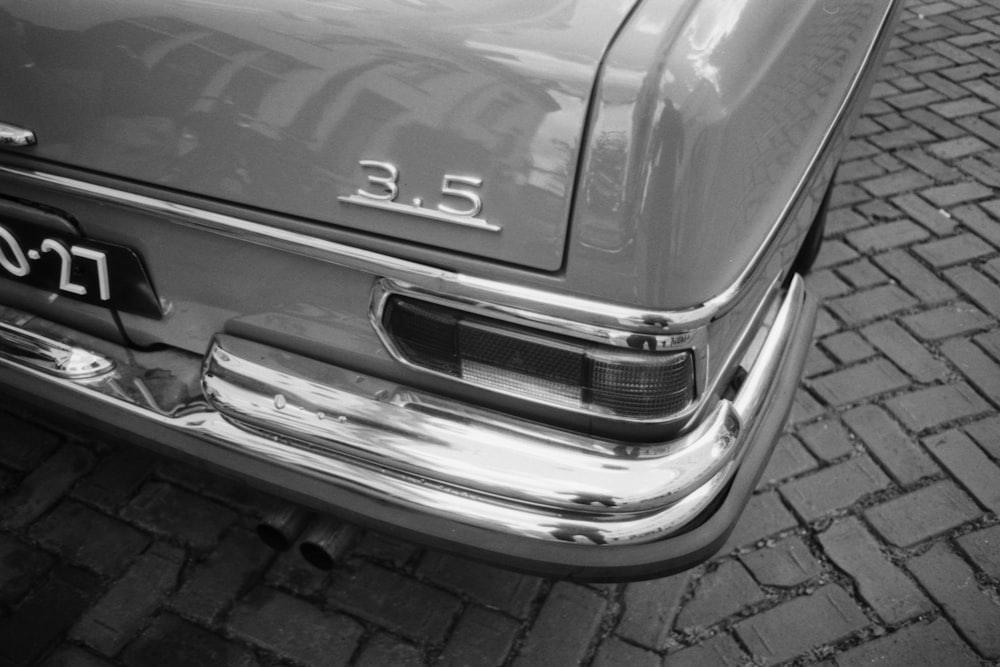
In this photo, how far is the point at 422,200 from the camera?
4.14 ft

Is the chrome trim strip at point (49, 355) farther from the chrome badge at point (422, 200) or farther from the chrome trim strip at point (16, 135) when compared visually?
the chrome badge at point (422, 200)

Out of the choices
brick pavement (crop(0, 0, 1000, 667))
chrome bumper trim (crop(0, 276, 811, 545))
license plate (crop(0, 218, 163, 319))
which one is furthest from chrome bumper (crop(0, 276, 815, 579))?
brick pavement (crop(0, 0, 1000, 667))

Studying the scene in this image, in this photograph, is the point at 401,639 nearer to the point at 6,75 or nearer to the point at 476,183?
the point at 476,183

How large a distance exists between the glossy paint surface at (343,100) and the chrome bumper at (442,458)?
321 mm

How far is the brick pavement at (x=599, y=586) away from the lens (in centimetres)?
194

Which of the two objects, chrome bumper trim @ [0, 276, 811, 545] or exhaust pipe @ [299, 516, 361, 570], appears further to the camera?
exhaust pipe @ [299, 516, 361, 570]

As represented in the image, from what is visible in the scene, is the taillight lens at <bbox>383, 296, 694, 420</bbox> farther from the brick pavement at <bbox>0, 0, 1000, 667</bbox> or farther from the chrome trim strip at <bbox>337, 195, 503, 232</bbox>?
the brick pavement at <bbox>0, 0, 1000, 667</bbox>

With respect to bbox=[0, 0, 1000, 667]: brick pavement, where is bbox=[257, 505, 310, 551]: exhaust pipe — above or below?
above

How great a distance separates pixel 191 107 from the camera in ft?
4.52

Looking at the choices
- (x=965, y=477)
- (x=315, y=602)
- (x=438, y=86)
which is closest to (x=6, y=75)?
(x=438, y=86)

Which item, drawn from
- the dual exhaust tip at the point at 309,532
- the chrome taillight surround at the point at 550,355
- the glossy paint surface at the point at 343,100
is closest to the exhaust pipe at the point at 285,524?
the dual exhaust tip at the point at 309,532

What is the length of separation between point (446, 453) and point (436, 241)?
14.4 inches

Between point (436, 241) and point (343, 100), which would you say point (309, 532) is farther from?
point (343, 100)

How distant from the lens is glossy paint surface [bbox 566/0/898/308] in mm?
1155
